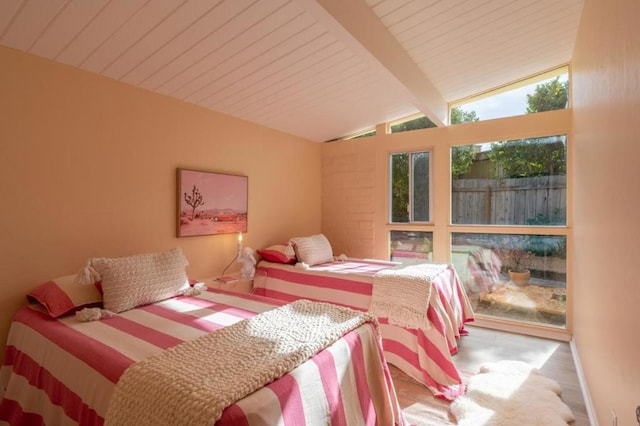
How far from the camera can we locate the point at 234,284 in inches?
127

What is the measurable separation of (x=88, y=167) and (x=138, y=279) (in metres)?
0.92

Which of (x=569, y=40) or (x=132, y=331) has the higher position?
(x=569, y=40)

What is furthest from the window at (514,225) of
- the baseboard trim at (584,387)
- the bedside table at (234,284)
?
the bedside table at (234,284)

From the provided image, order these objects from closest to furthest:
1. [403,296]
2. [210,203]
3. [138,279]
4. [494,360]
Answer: [138,279] < [403,296] < [494,360] < [210,203]

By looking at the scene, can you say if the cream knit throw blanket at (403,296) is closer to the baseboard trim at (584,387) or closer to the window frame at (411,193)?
the baseboard trim at (584,387)

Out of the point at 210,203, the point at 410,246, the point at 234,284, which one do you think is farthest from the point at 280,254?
the point at 410,246

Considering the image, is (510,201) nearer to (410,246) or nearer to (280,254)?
(410,246)

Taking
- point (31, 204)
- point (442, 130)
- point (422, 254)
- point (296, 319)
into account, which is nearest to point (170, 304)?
point (296, 319)

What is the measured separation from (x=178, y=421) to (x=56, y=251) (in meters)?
1.77

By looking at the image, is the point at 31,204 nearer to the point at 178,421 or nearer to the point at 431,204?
the point at 178,421

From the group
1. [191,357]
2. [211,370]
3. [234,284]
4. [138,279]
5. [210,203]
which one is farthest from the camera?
[234,284]

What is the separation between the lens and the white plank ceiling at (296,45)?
1752mm

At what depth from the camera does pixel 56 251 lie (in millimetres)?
2115

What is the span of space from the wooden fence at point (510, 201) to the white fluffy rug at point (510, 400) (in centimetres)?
156
